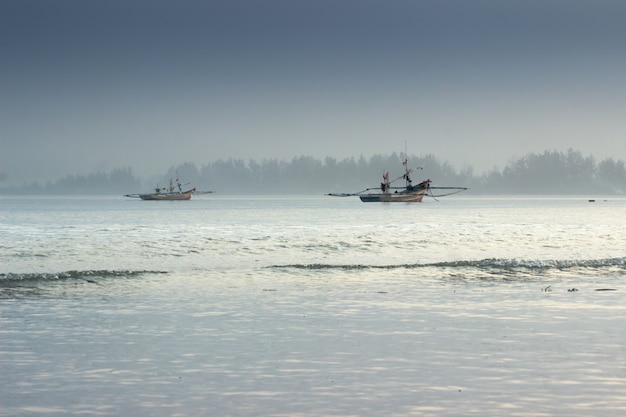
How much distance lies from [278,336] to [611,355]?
565 cm

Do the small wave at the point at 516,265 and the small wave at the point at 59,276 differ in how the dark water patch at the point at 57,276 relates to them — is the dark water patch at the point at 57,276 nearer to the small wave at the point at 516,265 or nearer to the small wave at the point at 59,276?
the small wave at the point at 59,276

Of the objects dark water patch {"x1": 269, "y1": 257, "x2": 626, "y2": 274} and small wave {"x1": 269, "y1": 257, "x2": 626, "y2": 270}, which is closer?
dark water patch {"x1": 269, "y1": 257, "x2": 626, "y2": 274}

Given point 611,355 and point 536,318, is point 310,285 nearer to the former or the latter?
point 536,318

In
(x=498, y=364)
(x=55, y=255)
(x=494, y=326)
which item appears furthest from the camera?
(x=55, y=255)

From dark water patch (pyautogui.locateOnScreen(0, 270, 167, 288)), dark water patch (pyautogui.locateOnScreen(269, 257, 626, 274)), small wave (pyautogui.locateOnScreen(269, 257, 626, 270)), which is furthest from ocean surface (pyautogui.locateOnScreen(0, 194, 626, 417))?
small wave (pyautogui.locateOnScreen(269, 257, 626, 270))

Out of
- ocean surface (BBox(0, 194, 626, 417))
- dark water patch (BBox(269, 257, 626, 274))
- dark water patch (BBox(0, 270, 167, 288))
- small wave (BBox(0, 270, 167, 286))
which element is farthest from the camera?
dark water patch (BBox(269, 257, 626, 274))

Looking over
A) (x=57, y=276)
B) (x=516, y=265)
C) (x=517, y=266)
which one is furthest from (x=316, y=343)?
(x=516, y=265)

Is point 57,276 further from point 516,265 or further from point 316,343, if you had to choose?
point 516,265

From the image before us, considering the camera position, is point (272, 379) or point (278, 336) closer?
point (272, 379)

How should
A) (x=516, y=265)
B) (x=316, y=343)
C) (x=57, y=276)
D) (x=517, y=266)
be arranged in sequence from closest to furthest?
(x=316, y=343) < (x=57, y=276) < (x=517, y=266) < (x=516, y=265)

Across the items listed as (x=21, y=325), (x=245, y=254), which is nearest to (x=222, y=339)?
(x=21, y=325)

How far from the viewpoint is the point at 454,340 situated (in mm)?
14609

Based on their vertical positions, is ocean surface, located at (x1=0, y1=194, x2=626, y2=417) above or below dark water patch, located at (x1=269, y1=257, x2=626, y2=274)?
above

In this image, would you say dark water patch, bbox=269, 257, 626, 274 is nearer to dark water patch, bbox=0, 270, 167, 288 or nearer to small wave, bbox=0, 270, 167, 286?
small wave, bbox=0, 270, 167, 286
